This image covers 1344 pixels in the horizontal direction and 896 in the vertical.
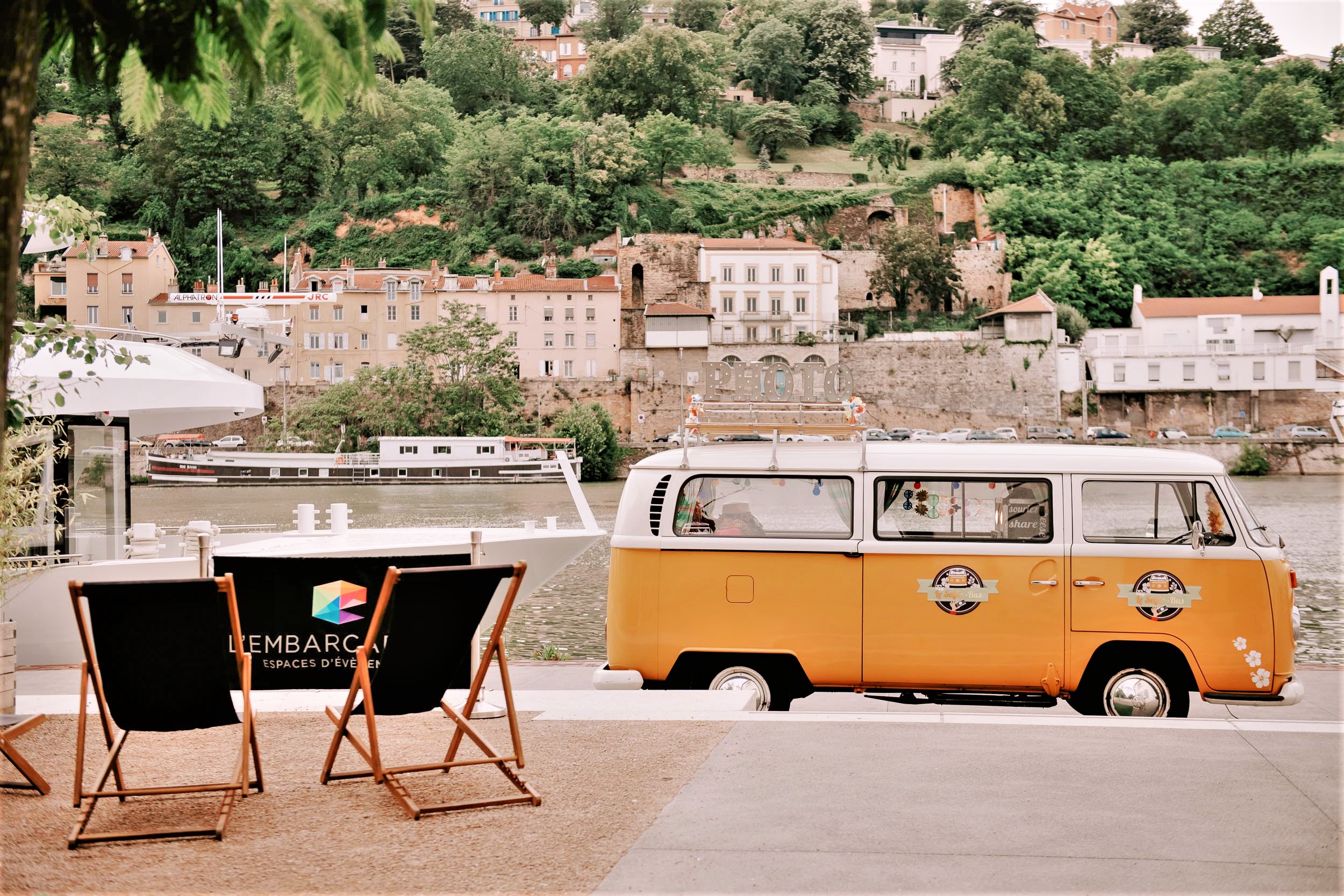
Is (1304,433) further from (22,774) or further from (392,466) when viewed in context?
(22,774)

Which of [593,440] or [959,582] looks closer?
[959,582]

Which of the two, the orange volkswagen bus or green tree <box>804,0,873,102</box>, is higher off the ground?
green tree <box>804,0,873,102</box>

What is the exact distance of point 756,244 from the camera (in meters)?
74.6

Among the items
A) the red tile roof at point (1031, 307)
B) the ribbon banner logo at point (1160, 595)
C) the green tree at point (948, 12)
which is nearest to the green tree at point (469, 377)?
the red tile roof at point (1031, 307)

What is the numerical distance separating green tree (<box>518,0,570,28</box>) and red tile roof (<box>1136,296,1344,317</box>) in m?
87.7

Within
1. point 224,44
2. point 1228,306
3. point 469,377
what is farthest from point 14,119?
point 1228,306

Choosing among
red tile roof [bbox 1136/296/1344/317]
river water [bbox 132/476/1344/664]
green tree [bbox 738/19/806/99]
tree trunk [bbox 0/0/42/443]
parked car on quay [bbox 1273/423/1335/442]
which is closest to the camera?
tree trunk [bbox 0/0/42/443]

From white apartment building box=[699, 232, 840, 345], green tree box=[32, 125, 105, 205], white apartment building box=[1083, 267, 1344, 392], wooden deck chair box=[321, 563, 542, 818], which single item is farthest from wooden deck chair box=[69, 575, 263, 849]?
green tree box=[32, 125, 105, 205]

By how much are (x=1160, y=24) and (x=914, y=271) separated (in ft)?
233

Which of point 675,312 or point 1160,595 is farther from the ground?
point 675,312

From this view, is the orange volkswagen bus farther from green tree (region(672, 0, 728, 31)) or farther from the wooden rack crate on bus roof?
green tree (region(672, 0, 728, 31))

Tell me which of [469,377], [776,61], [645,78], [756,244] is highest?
[776,61]

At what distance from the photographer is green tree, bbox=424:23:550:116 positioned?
10500 centimetres

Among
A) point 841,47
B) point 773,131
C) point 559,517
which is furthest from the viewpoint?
point 841,47
